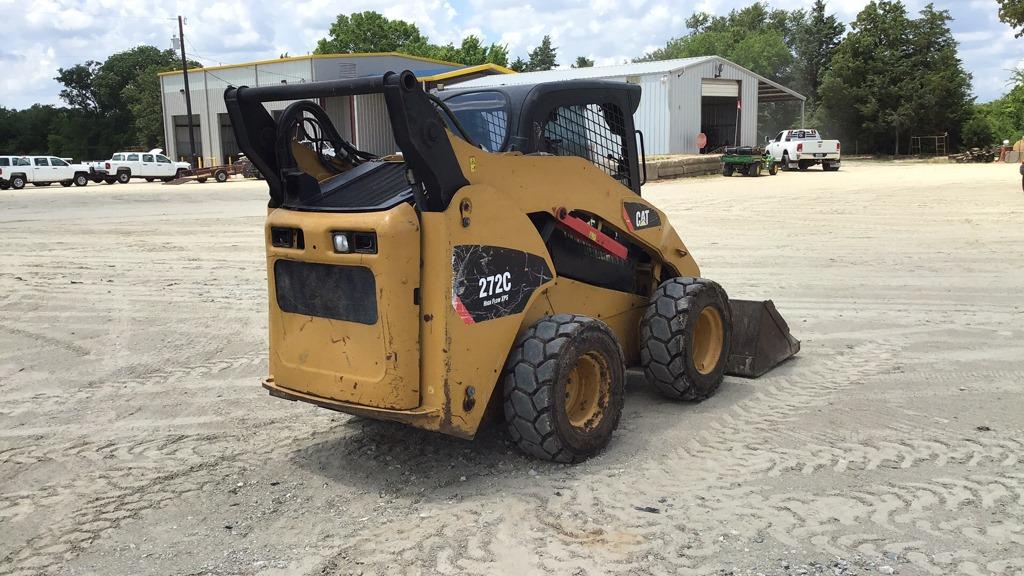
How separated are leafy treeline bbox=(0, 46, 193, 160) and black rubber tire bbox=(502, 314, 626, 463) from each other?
68.5 meters

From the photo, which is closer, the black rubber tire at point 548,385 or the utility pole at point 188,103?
the black rubber tire at point 548,385

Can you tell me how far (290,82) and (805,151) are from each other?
27.5 meters

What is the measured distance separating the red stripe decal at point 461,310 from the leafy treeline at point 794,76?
110ft

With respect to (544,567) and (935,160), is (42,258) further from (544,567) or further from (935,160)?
(935,160)

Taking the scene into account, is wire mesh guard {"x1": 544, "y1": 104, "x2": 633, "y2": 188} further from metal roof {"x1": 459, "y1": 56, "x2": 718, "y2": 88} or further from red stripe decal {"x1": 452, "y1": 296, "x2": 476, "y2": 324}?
metal roof {"x1": 459, "y1": 56, "x2": 718, "y2": 88}

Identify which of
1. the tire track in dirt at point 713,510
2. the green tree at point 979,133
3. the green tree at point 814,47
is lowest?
the tire track in dirt at point 713,510

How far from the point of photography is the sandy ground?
374 centimetres

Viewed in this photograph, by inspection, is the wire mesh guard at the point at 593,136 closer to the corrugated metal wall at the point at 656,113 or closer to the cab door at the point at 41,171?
the corrugated metal wall at the point at 656,113

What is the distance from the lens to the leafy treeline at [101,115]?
233ft

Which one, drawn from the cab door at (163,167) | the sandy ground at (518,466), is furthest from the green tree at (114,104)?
the sandy ground at (518,466)

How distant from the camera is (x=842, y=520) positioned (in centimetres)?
396

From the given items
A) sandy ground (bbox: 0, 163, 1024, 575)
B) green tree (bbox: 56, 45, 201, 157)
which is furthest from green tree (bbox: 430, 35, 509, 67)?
sandy ground (bbox: 0, 163, 1024, 575)

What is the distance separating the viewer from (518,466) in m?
4.69

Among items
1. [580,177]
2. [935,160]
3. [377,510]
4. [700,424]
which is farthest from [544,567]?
[935,160]
